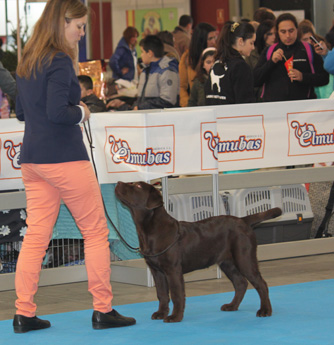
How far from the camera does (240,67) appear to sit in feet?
20.5

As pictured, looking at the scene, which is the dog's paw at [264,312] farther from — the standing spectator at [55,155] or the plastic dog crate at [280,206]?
the plastic dog crate at [280,206]

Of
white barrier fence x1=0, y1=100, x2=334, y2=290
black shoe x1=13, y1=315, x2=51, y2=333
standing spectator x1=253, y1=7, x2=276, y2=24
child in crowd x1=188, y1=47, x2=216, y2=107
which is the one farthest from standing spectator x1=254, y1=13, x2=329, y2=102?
black shoe x1=13, y1=315, x2=51, y2=333

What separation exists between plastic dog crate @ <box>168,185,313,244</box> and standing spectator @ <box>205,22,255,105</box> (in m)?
0.79

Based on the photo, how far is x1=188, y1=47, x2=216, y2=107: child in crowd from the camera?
8051 millimetres

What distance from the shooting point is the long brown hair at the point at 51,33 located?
156 inches

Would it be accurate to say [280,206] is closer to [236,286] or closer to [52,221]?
[236,286]

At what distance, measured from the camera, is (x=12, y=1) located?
17516 millimetres

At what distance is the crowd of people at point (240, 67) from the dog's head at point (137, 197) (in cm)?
225

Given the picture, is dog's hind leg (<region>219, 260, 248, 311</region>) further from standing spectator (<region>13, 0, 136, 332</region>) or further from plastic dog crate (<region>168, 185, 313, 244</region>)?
plastic dog crate (<region>168, 185, 313, 244</region>)

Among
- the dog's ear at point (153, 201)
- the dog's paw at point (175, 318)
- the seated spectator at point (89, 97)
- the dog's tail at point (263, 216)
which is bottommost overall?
the dog's paw at point (175, 318)

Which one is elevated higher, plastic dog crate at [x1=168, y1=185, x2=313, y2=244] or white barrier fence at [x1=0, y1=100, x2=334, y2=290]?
white barrier fence at [x1=0, y1=100, x2=334, y2=290]

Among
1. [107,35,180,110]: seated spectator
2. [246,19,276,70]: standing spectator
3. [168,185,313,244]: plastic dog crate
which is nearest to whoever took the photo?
[168,185,313,244]: plastic dog crate

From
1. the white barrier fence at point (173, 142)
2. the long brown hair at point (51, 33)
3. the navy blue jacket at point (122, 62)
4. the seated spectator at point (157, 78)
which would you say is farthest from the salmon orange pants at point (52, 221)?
the navy blue jacket at point (122, 62)

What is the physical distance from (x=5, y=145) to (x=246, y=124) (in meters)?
1.75
